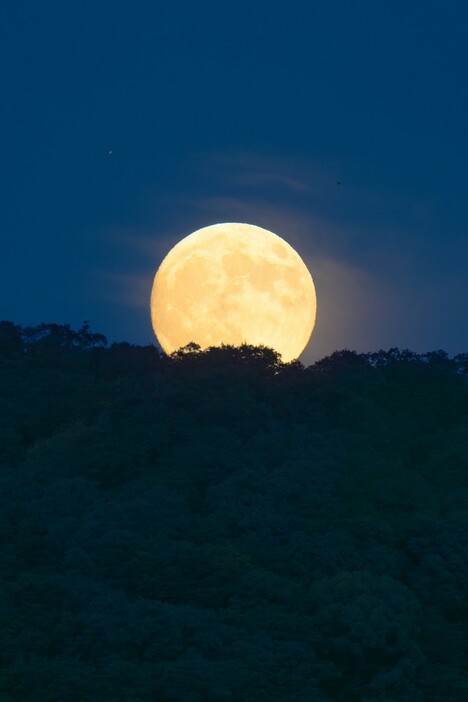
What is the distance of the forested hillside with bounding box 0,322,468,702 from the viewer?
73.0ft

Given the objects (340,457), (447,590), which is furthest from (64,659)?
(340,457)

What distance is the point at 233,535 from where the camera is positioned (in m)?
27.3

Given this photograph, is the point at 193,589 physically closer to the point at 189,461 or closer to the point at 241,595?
the point at 241,595

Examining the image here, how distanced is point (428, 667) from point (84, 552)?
24.1ft

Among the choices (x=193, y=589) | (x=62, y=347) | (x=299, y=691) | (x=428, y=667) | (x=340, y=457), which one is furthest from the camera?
(x=62, y=347)

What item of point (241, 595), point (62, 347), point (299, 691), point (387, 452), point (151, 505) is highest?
point (62, 347)

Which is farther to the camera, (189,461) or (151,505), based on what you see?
(189,461)

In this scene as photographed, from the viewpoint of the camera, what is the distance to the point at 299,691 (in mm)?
21609

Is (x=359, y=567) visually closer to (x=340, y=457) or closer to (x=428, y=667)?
(x=428, y=667)

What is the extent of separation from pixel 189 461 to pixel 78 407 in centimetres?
710

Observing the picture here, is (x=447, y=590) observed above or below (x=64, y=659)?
above

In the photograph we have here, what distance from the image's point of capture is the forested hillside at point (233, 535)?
73.0 ft

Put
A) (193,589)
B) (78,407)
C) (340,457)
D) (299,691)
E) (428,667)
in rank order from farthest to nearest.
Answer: (78,407)
(340,457)
(193,589)
(428,667)
(299,691)

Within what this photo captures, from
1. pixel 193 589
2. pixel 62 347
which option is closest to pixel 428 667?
pixel 193 589
